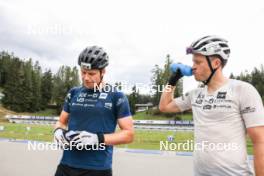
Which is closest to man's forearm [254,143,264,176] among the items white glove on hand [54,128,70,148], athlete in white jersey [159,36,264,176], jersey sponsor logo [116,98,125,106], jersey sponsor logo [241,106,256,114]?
athlete in white jersey [159,36,264,176]

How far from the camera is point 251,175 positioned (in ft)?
9.87

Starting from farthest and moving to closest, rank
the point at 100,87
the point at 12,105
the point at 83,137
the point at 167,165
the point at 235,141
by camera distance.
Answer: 1. the point at 12,105
2. the point at 167,165
3. the point at 100,87
4. the point at 83,137
5. the point at 235,141

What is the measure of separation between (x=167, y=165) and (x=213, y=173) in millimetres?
7473

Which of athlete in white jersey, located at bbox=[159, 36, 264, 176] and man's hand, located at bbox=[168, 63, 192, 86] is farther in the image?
man's hand, located at bbox=[168, 63, 192, 86]

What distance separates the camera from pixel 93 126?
3439 millimetres

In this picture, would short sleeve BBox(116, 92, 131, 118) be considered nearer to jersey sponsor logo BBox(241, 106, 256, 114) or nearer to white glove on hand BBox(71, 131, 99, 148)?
white glove on hand BBox(71, 131, 99, 148)

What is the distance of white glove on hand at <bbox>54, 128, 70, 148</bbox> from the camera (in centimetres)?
336

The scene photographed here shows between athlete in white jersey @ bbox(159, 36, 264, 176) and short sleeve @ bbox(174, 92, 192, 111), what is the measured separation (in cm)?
26

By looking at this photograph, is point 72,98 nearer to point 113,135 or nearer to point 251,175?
point 113,135

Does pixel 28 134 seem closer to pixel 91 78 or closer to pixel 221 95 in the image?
pixel 91 78

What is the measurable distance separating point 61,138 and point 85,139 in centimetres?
29

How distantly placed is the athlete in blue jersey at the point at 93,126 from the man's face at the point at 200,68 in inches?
30.2

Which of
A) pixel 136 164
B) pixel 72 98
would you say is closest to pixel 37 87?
pixel 136 164

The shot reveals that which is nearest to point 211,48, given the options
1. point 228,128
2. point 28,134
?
point 228,128
